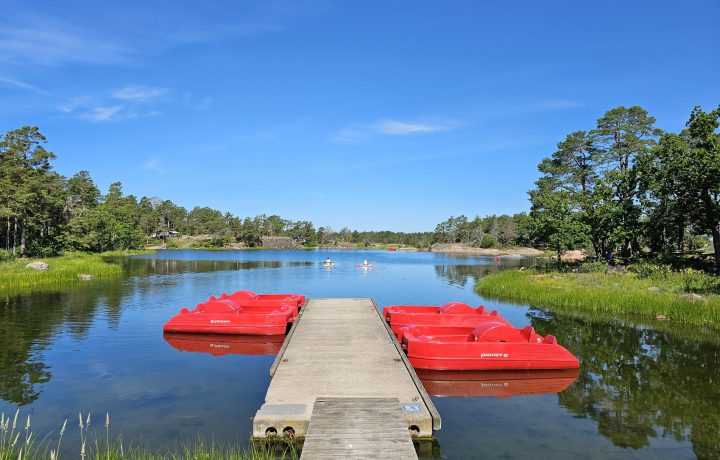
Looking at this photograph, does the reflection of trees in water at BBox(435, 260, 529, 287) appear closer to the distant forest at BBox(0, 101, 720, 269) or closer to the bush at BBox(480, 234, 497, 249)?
the distant forest at BBox(0, 101, 720, 269)

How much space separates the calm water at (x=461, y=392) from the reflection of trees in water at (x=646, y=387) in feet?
0.11

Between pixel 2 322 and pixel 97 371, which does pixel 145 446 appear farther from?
pixel 2 322

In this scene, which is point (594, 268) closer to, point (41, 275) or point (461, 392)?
point (461, 392)

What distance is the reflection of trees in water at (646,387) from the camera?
9680 millimetres

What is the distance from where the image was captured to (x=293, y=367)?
11.4 metres

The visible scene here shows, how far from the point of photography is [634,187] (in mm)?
35688

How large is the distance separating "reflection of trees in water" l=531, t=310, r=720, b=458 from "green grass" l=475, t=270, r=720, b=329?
2.35 metres

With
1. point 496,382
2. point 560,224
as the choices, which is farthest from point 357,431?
point 560,224

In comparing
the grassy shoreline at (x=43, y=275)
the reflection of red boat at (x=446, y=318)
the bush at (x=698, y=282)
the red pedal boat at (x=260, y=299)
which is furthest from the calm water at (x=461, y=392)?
the grassy shoreline at (x=43, y=275)

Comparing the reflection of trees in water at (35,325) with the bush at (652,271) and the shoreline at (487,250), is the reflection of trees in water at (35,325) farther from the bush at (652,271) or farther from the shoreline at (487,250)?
the shoreline at (487,250)

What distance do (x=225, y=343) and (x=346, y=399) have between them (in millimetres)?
A: 9893

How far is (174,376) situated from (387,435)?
→ 834 cm

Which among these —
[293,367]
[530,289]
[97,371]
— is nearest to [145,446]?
[293,367]

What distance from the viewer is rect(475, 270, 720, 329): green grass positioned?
20.4 meters
